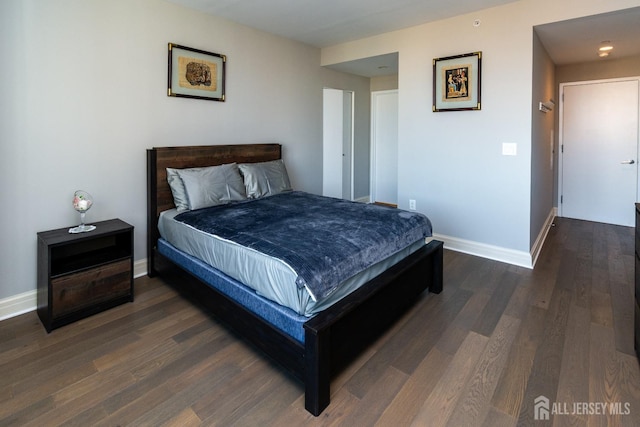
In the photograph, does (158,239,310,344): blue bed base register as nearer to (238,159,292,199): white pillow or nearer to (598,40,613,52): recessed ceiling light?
(238,159,292,199): white pillow

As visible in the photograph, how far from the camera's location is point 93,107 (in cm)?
289

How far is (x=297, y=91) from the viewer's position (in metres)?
4.68

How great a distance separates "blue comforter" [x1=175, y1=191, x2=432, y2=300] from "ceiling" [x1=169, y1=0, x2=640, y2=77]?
1.90 m

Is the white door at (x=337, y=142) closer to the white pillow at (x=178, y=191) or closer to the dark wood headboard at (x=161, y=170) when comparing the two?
the dark wood headboard at (x=161, y=170)

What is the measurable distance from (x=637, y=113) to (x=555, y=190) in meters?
1.40

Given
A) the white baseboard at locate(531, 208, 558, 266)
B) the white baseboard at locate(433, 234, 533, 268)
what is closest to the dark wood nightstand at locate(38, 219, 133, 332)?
the white baseboard at locate(433, 234, 533, 268)

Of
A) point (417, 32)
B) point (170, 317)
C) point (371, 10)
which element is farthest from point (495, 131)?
point (170, 317)

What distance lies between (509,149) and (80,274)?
3881 millimetres

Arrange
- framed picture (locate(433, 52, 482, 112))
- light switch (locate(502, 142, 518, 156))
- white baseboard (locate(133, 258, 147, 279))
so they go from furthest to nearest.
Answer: framed picture (locate(433, 52, 482, 112)) → light switch (locate(502, 142, 518, 156)) → white baseboard (locate(133, 258, 147, 279))

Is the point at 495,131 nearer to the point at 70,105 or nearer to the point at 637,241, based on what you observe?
the point at 637,241

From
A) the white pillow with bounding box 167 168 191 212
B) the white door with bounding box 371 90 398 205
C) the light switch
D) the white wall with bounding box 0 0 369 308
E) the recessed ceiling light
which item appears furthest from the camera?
the white door with bounding box 371 90 398 205

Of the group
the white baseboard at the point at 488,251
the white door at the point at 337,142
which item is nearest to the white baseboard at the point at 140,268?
the white door at the point at 337,142

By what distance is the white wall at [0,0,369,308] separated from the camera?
8.32 ft

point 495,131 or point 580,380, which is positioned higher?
point 495,131
